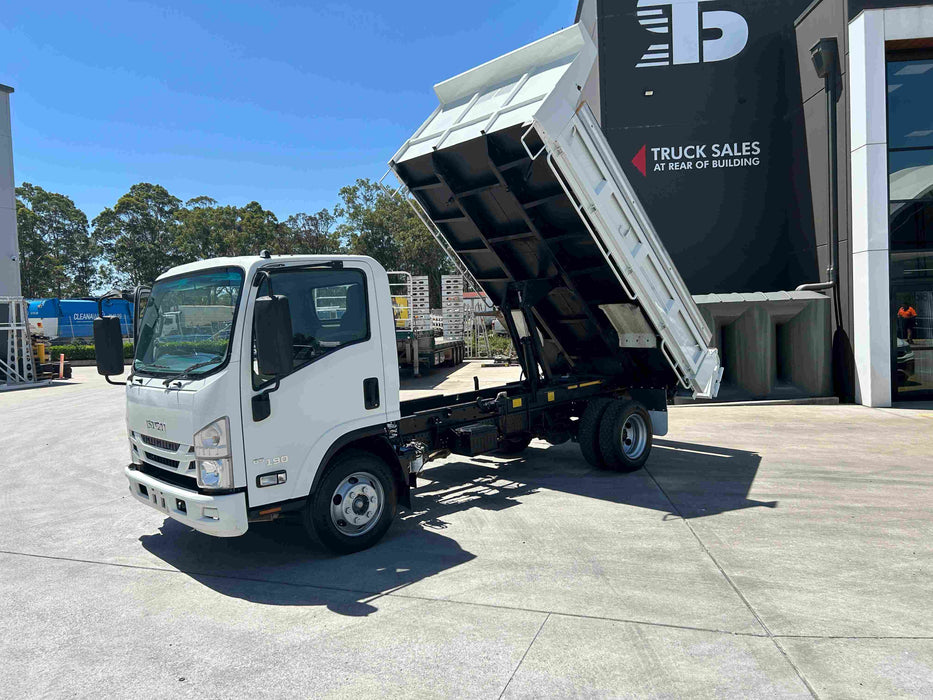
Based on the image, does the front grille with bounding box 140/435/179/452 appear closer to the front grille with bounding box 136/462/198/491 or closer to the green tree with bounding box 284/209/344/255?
the front grille with bounding box 136/462/198/491

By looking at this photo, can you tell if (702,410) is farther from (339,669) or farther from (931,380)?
(339,669)

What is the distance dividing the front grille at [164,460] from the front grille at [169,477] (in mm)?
66

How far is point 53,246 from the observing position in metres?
62.3

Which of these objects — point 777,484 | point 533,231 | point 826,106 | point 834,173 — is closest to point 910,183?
point 834,173

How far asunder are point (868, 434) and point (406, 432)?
7640 millimetres

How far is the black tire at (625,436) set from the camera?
8141 mm

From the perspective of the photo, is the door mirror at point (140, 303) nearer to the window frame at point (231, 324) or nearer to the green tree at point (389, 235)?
the window frame at point (231, 324)

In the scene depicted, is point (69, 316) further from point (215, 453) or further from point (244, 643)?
point (244, 643)

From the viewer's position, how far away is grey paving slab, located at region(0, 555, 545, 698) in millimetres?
3760

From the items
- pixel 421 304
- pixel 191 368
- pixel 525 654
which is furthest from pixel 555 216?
pixel 421 304

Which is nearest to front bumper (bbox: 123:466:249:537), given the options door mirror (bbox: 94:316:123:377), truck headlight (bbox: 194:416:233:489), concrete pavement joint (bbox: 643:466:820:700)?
truck headlight (bbox: 194:416:233:489)

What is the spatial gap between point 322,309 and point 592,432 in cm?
403

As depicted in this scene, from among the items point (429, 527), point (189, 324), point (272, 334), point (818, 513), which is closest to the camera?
point (272, 334)

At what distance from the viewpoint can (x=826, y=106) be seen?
13.6m
